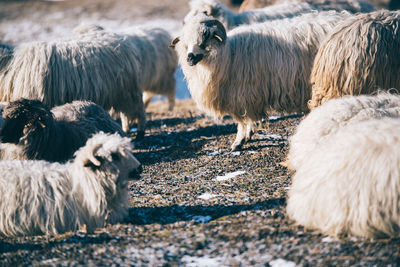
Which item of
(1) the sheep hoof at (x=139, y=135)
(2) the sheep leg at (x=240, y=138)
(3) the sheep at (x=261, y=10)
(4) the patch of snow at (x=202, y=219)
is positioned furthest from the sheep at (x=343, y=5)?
(4) the patch of snow at (x=202, y=219)

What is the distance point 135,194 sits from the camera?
587cm

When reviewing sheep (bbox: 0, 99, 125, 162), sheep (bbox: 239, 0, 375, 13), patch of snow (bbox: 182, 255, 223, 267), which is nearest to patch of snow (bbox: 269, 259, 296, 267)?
patch of snow (bbox: 182, 255, 223, 267)

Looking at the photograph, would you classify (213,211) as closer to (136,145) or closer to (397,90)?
(397,90)

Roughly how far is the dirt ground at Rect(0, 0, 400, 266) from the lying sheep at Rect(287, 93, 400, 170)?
0.58 meters

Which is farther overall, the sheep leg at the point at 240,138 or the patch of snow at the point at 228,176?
the sheep leg at the point at 240,138

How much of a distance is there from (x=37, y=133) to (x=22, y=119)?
0.77 feet

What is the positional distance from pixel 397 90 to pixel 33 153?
4676mm

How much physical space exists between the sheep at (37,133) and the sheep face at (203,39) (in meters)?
1.77

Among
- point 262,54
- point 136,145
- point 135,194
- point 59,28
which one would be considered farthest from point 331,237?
point 59,28

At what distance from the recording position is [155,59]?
32.3 ft

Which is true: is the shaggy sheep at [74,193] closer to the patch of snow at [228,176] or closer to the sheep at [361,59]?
the patch of snow at [228,176]

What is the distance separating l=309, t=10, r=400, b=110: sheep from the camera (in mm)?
5941

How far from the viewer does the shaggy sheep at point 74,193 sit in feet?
15.2

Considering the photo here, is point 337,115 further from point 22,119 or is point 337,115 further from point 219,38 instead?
point 22,119
